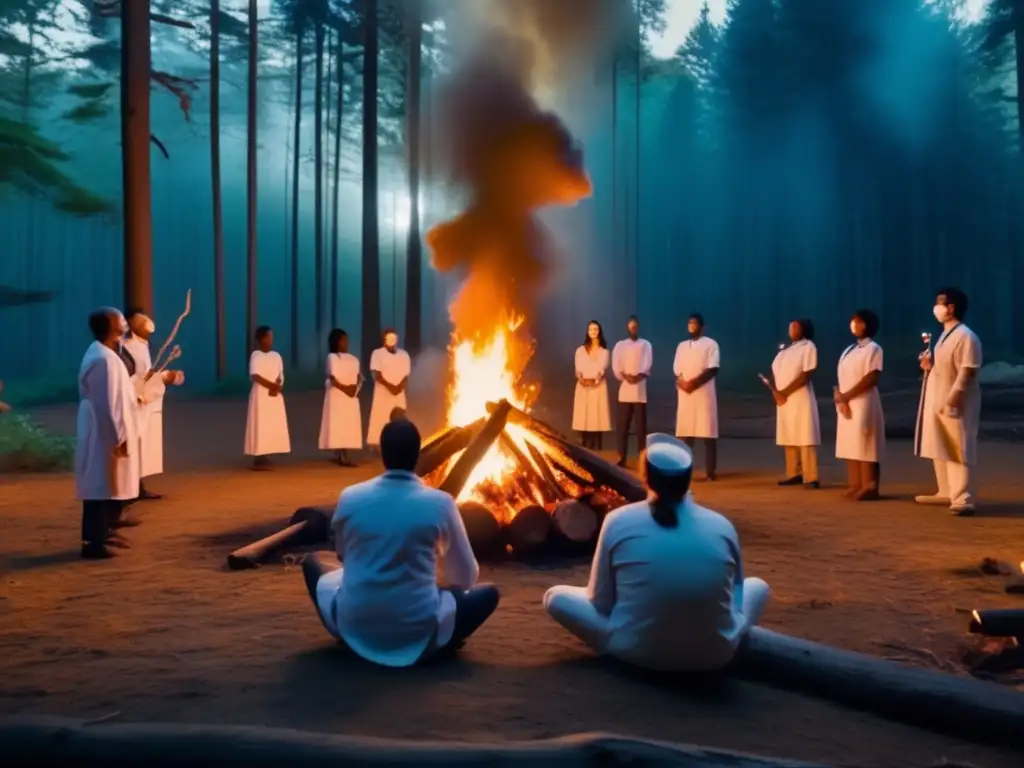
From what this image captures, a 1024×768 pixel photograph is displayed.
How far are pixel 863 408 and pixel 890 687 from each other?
660 centimetres

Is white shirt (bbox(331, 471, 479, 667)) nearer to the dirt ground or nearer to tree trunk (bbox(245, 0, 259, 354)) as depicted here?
the dirt ground

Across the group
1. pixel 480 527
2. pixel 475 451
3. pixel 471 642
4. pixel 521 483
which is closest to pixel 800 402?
pixel 521 483

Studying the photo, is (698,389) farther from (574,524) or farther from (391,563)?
(391,563)

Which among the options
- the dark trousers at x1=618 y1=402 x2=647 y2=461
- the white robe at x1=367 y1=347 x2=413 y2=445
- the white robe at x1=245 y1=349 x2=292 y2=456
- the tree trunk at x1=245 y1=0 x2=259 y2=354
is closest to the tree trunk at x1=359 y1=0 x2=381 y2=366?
the tree trunk at x1=245 y1=0 x2=259 y2=354

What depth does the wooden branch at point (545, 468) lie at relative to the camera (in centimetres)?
784

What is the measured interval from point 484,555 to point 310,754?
14.2 ft

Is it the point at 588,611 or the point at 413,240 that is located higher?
the point at 413,240

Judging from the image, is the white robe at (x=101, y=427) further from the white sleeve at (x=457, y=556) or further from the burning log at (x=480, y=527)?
the white sleeve at (x=457, y=556)

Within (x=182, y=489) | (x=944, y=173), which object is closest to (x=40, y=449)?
(x=182, y=489)

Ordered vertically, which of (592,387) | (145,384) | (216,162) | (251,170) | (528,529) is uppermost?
(216,162)

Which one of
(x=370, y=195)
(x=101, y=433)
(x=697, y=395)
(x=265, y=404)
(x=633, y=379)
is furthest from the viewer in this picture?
(x=370, y=195)

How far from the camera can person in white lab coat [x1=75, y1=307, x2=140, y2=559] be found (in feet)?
23.0

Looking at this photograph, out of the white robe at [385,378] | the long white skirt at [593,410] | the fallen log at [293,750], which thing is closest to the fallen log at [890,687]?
the fallen log at [293,750]

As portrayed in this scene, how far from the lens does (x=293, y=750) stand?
115 inches
